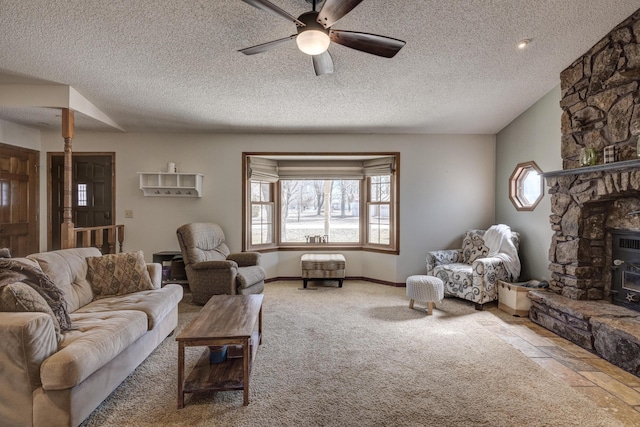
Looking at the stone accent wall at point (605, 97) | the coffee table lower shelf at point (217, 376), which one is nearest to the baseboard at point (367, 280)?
the stone accent wall at point (605, 97)

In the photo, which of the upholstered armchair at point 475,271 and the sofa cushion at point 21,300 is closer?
the sofa cushion at point 21,300

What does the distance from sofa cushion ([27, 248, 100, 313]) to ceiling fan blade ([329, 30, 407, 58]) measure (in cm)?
272

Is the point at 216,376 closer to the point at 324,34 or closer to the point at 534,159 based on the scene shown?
the point at 324,34

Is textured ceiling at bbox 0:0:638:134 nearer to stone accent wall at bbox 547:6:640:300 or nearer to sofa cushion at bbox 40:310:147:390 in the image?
stone accent wall at bbox 547:6:640:300

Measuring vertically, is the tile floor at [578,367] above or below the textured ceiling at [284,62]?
below

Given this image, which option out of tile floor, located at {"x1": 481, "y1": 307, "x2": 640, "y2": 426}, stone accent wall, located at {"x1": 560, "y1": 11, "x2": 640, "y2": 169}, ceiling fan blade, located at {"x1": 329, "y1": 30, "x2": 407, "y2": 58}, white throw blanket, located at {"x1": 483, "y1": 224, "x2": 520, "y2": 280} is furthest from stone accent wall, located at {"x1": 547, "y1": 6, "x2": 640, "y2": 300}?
ceiling fan blade, located at {"x1": 329, "y1": 30, "x2": 407, "y2": 58}

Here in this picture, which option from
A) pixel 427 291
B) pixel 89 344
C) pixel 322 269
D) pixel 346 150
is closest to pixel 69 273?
pixel 89 344

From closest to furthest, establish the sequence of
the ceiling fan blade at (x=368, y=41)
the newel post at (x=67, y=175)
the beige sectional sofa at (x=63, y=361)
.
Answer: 1. the beige sectional sofa at (x=63, y=361)
2. the ceiling fan blade at (x=368, y=41)
3. the newel post at (x=67, y=175)

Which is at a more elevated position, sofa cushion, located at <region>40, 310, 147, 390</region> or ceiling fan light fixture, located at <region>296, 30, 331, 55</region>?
ceiling fan light fixture, located at <region>296, 30, 331, 55</region>

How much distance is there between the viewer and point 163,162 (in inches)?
198

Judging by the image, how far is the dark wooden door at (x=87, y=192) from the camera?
16.9 ft

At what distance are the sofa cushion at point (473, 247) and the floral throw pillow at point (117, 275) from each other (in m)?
4.05

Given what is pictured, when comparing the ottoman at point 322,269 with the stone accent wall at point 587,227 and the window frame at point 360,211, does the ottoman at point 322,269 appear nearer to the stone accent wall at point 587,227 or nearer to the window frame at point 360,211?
the window frame at point 360,211

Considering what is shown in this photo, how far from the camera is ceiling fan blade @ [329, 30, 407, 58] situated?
7.23 feet
